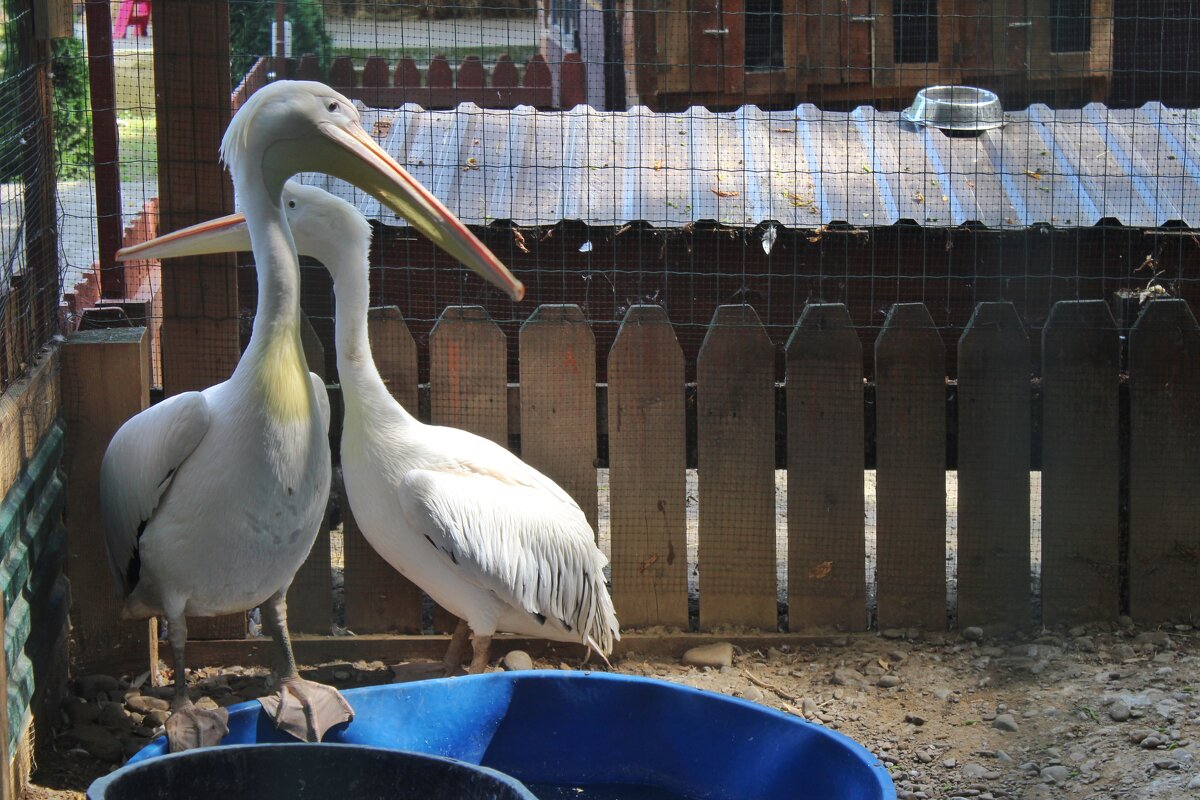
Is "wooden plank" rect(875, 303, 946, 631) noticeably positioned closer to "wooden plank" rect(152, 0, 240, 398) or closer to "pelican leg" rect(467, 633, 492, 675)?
"pelican leg" rect(467, 633, 492, 675)

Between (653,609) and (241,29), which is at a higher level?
(241,29)

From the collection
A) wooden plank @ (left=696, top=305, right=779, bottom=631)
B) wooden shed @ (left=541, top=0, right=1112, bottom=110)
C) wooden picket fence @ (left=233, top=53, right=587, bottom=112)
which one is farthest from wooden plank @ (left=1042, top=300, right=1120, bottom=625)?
wooden picket fence @ (left=233, top=53, right=587, bottom=112)

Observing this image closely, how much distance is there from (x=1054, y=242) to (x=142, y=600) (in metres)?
3.15

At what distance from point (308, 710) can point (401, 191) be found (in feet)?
3.92

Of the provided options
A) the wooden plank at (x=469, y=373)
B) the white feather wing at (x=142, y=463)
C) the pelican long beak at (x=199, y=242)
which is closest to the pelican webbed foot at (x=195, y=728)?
the white feather wing at (x=142, y=463)

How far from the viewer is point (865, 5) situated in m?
7.80

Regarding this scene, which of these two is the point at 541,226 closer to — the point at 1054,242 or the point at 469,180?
the point at 469,180

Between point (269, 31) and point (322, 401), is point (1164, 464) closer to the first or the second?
point (322, 401)

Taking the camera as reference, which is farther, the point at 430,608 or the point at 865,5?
the point at 865,5

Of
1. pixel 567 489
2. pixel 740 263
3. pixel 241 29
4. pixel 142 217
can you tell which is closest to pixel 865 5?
pixel 740 263

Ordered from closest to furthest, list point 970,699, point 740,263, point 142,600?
point 142,600 → point 970,699 → point 740,263

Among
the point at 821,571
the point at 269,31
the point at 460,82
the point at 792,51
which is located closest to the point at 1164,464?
the point at 821,571

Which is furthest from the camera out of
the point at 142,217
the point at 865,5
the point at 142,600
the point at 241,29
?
the point at 241,29

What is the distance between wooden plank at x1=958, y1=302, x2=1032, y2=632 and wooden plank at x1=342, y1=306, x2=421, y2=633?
1.66m
